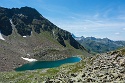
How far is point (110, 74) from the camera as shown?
2103 cm

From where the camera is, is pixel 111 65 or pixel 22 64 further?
pixel 22 64

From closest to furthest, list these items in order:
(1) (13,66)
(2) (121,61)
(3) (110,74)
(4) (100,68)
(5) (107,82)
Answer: (5) (107,82)
(3) (110,74)
(4) (100,68)
(2) (121,61)
(1) (13,66)

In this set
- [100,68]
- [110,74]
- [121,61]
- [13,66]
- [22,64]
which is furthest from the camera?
[22,64]

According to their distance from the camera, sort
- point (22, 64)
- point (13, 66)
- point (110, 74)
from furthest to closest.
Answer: point (22, 64), point (13, 66), point (110, 74)

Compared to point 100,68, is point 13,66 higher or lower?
lower

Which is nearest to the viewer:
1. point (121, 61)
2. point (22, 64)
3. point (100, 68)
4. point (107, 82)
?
point (107, 82)

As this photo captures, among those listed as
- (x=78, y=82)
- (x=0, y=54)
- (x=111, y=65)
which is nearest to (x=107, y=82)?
(x=78, y=82)

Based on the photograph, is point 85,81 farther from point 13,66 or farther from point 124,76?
point 13,66

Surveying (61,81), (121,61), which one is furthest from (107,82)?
(121,61)

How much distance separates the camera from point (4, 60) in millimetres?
185375

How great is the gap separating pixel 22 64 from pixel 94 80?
17338 centimetres

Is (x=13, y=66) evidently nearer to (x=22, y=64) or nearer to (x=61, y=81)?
(x=22, y=64)

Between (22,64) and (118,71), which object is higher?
(118,71)

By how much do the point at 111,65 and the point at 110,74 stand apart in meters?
4.77
